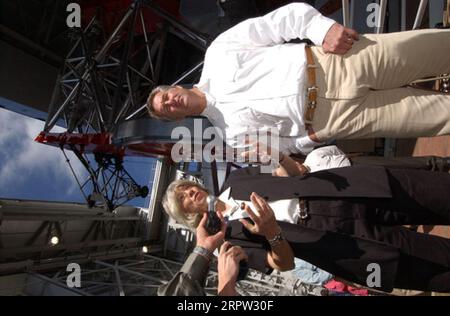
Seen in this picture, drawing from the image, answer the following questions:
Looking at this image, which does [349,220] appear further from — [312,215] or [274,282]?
[274,282]

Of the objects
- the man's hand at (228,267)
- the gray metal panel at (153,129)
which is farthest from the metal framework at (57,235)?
the man's hand at (228,267)

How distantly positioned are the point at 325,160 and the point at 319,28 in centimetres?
86

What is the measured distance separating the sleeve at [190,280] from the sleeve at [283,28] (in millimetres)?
1479

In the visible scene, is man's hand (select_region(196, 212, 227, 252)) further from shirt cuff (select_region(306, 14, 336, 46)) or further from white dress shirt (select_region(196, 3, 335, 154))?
shirt cuff (select_region(306, 14, 336, 46))

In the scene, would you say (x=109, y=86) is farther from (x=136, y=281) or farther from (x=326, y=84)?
(x=326, y=84)

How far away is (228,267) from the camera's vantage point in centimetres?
188

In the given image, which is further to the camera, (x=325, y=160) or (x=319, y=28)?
(x=325, y=160)

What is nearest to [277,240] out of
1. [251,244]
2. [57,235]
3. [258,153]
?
[251,244]

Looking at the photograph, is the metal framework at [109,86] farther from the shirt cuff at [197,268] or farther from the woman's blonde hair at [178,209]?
the shirt cuff at [197,268]

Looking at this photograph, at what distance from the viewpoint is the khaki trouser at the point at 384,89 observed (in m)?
1.98

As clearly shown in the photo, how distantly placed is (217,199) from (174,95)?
0.80 meters

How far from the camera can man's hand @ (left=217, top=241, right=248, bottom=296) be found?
1.82m

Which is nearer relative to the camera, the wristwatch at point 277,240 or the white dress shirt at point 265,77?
the wristwatch at point 277,240

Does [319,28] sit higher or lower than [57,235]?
higher
